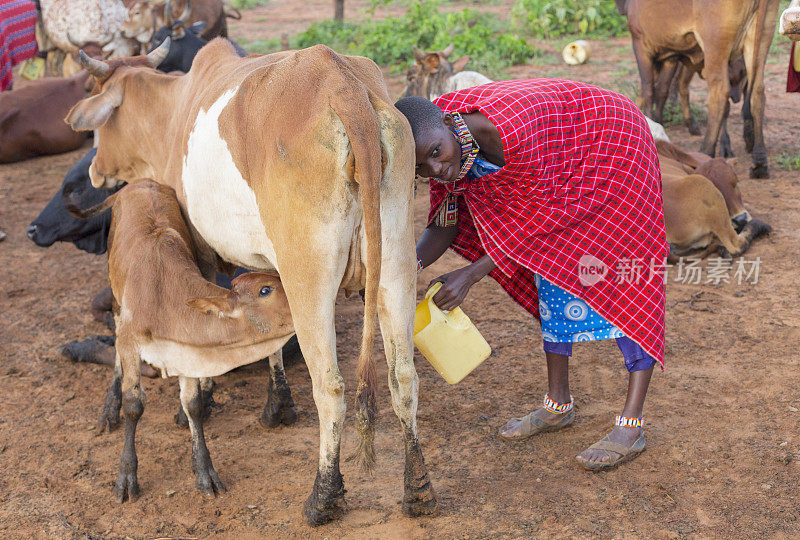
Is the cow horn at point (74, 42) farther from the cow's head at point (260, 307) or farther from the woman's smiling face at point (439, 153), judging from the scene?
the woman's smiling face at point (439, 153)

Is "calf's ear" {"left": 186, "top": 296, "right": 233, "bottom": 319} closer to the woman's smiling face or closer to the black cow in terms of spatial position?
the woman's smiling face

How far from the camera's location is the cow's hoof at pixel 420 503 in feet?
10.5

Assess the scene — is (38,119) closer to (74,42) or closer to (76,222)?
(74,42)

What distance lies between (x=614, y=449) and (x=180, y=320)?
6.51 ft

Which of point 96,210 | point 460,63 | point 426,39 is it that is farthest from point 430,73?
point 96,210

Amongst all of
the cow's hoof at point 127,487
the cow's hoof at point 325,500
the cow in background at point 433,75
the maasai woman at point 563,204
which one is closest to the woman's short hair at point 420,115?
the maasai woman at point 563,204

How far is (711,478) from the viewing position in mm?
3453

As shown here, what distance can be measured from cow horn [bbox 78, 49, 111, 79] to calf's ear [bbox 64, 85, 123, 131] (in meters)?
0.11

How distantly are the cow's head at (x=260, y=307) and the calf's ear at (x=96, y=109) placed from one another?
6.35 feet

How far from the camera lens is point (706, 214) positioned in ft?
18.3

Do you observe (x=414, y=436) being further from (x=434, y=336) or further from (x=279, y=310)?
(x=279, y=310)

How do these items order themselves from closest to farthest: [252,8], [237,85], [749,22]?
[237,85]
[749,22]
[252,8]

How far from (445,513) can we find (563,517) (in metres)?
0.48

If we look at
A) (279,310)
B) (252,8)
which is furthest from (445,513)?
(252,8)
